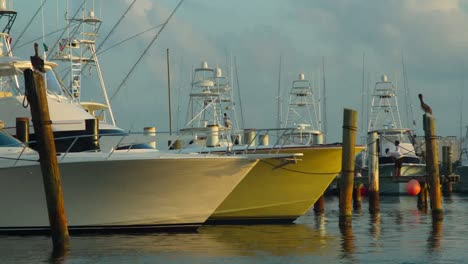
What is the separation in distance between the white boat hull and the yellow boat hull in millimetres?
3457

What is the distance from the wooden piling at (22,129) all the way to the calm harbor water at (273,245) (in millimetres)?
2381

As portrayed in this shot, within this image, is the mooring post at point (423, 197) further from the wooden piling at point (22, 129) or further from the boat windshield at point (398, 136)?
the boat windshield at point (398, 136)

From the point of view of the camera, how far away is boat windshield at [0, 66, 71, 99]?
25.4 meters

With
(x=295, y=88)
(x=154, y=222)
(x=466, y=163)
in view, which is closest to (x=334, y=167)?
(x=154, y=222)

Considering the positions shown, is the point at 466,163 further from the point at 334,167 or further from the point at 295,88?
the point at 334,167

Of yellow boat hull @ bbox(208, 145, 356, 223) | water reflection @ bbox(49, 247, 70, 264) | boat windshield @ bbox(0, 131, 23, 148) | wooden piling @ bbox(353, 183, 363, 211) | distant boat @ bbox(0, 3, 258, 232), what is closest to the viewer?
water reflection @ bbox(49, 247, 70, 264)

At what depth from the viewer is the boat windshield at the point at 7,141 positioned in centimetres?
2253

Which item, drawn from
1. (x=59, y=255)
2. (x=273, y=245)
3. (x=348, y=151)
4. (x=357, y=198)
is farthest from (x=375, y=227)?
(x=59, y=255)

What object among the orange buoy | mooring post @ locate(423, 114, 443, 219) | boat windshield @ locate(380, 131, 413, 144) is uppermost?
boat windshield @ locate(380, 131, 413, 144)

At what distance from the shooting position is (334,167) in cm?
2688

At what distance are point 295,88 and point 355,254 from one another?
114ft

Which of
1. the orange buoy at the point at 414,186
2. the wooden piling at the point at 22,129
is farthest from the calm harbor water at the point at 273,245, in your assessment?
the orange buoy at the point at 414,186

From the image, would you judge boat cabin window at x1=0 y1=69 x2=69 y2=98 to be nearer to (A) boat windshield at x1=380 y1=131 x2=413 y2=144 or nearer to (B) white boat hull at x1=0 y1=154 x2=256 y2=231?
(B) white boat hull at x1=0 y1=154 x2=256 y2=231

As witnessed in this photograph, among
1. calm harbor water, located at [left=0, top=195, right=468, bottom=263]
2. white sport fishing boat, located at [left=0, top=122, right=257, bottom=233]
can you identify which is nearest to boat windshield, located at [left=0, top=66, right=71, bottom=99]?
white sport fishing boat, located at [left=0, top=122, right=257, bottom=233]
